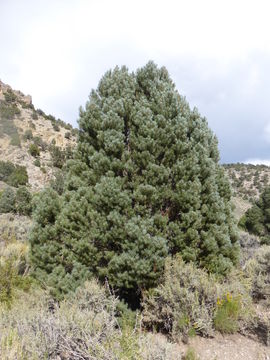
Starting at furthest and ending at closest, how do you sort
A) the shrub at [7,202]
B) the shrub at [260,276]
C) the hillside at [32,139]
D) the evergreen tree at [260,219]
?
the hillside at [32,139]
the evergreen tree at [260,219]
the shrub at [7,202]
the shrub at [260,276]

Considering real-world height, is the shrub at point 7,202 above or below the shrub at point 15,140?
below

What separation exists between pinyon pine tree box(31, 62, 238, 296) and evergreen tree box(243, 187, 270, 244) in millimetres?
17281

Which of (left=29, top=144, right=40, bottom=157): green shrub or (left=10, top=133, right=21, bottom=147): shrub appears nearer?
(left=29, top=144, right=40, bottom=157): green shrub

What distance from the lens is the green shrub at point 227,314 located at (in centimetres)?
473

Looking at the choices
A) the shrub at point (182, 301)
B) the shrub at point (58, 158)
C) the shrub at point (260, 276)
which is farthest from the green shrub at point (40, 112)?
the shrub at point (182, 301)

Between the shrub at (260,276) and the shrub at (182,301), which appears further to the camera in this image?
the shrub at (260,276)

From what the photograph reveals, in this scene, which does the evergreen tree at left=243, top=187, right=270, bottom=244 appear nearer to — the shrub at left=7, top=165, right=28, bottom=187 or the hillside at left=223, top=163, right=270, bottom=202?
the hillside at left=223, top=163, right=270, bottom=202

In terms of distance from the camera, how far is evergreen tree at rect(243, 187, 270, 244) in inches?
811

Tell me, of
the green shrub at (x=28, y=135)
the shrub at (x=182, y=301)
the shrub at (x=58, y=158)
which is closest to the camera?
the shrub at (x=182, y=301)

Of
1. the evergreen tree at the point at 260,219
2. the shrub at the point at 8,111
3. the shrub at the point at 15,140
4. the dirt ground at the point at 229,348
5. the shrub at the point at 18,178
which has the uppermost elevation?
the shrub at the point at 8,111

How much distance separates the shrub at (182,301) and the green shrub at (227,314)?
0.12 metres

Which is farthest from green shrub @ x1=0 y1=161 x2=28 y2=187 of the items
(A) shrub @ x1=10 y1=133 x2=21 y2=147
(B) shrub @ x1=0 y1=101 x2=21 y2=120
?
(B) shrub @ x1=0 y1=101 x2=21 y2=120

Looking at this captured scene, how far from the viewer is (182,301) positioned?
459 cm

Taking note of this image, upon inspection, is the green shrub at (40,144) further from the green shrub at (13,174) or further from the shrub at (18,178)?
the shrub at (18,178)
